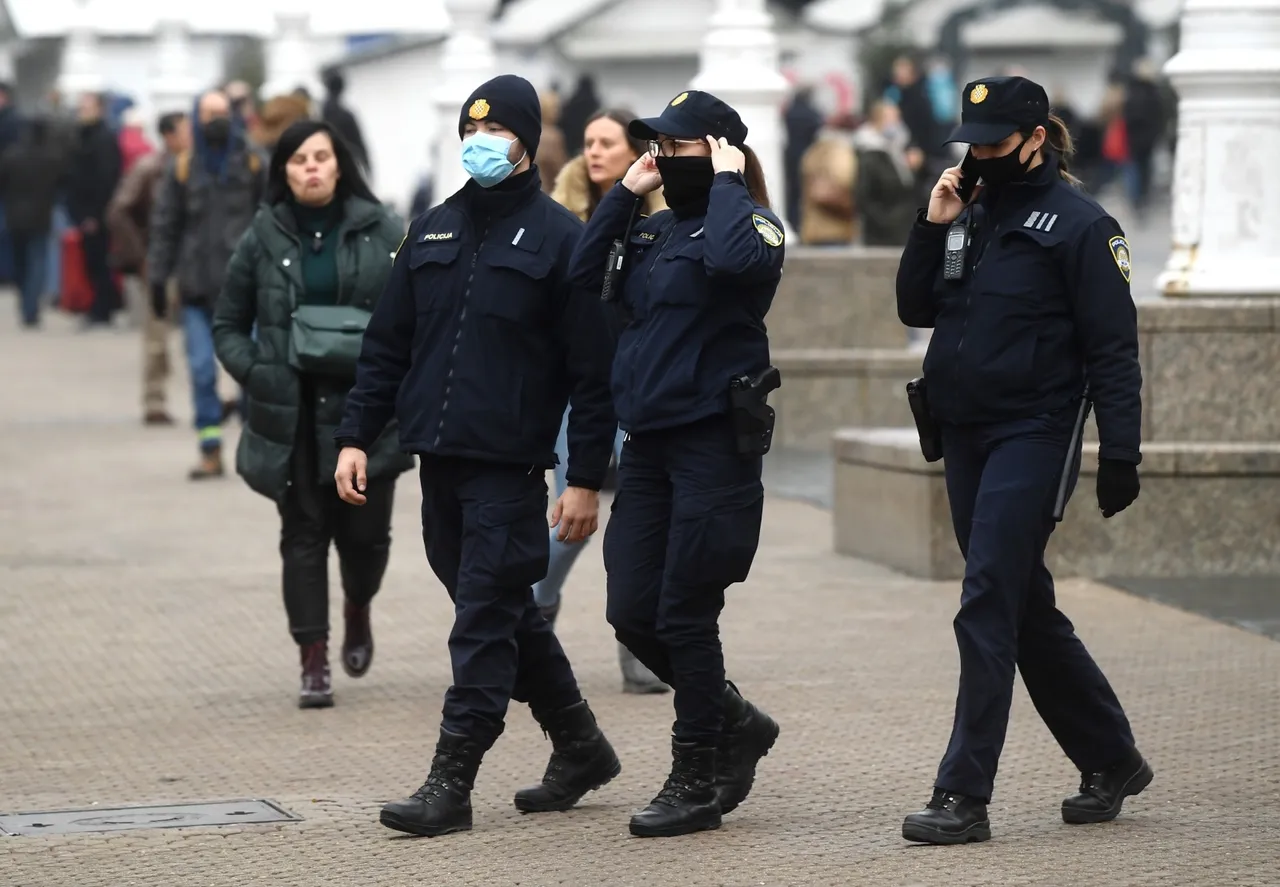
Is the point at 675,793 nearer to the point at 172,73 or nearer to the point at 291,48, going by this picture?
the point at 172,73

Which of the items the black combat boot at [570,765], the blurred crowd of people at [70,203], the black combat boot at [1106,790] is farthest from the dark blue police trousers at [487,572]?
the blurred crowd of people at [70,203]

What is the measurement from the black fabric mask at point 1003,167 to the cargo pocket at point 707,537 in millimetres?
872

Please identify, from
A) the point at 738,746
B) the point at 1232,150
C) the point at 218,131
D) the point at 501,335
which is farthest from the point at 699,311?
the point at 218,131

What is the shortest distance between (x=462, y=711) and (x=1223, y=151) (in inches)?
194

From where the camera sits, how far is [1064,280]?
19.9 ft

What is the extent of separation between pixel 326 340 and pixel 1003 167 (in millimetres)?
2494

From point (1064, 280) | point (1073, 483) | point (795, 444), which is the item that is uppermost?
point (1064, 280)

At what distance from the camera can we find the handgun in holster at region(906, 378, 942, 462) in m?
6.29

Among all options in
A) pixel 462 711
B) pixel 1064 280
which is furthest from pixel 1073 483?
pixel 462 711

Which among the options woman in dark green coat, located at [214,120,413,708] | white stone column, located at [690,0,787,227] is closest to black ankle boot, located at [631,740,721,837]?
woman in dark green coat, located at [214,120,413,708]

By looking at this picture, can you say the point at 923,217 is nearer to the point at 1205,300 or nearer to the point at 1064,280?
the point at 1064,280

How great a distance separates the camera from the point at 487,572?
20.7ft

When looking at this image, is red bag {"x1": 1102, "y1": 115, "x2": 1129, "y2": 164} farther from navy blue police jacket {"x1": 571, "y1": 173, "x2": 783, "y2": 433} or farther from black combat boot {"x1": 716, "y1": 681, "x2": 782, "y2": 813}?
navy blue police jacket {"x1": 571, "y1": 173, "x2": 783, "y2": 433}

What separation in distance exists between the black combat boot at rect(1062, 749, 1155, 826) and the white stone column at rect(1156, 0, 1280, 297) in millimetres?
4070
